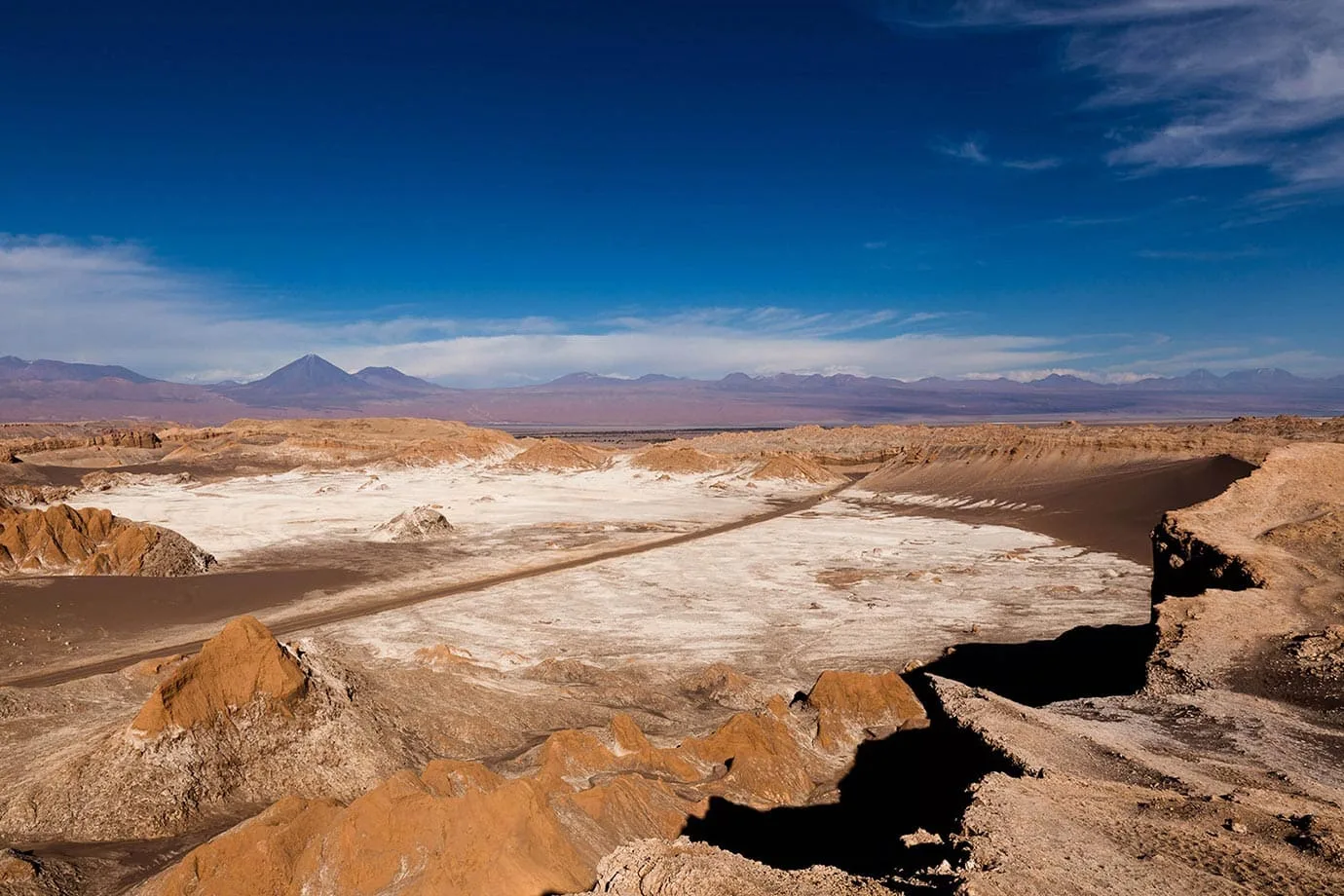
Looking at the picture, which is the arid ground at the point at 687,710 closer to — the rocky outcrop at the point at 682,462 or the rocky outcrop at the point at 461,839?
the rocky outcrop at the point at 461,839

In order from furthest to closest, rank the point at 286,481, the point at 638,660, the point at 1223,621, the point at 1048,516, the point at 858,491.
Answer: the point at 286,481 < the point at 858,491 < the point at 1048,516 < the point at 638,660 < the point at 1223,621

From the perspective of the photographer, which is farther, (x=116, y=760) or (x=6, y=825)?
(x=116, y=760)

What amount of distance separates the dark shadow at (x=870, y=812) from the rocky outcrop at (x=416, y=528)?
2705 cm

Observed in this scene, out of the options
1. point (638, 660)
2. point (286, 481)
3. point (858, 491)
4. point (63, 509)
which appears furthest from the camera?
point (286, 481)

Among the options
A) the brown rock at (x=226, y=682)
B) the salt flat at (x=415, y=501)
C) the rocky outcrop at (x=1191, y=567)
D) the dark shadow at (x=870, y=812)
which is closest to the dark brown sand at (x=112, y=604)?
the salt flat at (x=415, y=501)

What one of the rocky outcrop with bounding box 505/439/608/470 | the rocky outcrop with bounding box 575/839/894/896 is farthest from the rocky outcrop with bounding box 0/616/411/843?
the rocky outcrop with bounding box 505/439/608/470

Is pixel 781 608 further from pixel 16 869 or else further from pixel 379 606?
pixel 16 869

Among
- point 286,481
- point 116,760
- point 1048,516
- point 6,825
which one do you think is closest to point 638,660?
point 116,760

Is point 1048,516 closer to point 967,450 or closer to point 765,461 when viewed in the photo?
point 967,450

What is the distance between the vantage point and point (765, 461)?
207 ft

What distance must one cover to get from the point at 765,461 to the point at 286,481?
38.7 meters

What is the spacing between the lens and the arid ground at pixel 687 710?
18.8 feet

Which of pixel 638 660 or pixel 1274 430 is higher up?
pixel 1274 430

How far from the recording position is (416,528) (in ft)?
109
